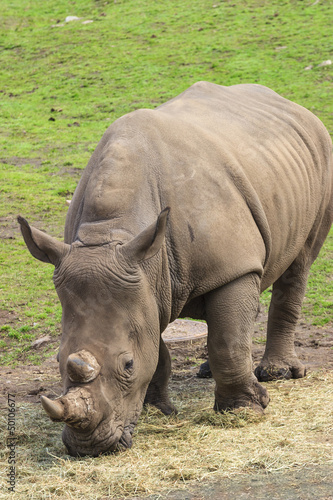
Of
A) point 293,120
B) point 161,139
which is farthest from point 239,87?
point 161,139

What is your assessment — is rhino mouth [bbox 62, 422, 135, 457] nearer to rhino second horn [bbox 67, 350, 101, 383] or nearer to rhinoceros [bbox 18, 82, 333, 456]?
rhinoceros [bbox 18, 82, 333, 456]

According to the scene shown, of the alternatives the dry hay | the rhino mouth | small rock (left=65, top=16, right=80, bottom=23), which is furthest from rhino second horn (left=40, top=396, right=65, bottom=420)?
small rock (left=65, top=16, right=80, bottom=23)

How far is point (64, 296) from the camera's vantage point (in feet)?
15.1

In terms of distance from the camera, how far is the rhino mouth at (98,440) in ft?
14.7

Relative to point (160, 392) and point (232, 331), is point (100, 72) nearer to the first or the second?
point (160, 392)

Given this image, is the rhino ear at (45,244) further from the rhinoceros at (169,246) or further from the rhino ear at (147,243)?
the rhino ear at (147,243)

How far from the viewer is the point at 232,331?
208 inches

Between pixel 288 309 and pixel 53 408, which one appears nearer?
pixel 53 408

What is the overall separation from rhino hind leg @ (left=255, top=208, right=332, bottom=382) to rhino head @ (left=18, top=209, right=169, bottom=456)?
2.37 metres

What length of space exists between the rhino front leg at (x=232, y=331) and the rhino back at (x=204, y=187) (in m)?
0.13

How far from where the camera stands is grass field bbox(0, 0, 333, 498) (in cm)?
953

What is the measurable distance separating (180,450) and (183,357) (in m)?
2.78

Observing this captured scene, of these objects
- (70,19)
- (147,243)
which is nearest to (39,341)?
(147,243)

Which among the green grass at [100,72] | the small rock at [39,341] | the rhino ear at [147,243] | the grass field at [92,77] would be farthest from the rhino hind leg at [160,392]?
the green grass at [100,72]
